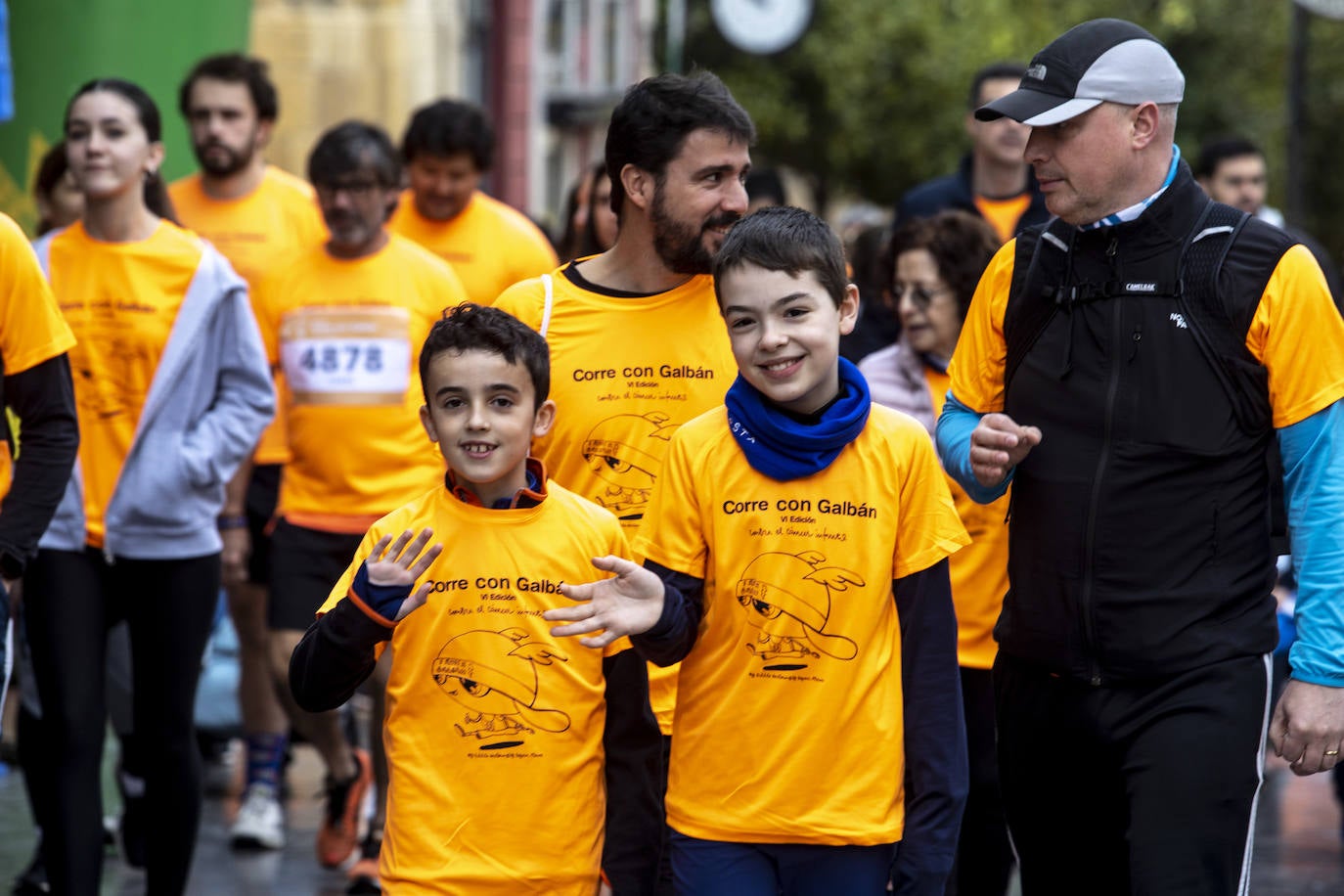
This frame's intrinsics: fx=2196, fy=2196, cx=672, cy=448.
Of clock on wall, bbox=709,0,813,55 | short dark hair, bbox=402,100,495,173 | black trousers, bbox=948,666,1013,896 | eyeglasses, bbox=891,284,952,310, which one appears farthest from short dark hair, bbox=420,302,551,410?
clock on wall, bbox=709,0,813,55

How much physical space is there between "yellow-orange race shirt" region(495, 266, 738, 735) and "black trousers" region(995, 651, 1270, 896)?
81cm

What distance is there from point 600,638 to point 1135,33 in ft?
5.63

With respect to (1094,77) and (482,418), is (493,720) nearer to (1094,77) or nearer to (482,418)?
(482,418)

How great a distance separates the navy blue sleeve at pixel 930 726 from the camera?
13.9ft

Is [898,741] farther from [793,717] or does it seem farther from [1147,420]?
[1147,420]

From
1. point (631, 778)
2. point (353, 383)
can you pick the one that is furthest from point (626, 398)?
point (353, 383)

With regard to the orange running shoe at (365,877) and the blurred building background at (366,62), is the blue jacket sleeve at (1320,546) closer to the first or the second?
the orange running shoe at (365,877)

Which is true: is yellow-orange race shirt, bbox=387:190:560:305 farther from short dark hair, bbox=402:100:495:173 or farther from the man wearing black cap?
the man wearing black cap

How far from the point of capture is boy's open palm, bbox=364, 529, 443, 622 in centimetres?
416

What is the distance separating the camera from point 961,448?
Result: 15.8 feet

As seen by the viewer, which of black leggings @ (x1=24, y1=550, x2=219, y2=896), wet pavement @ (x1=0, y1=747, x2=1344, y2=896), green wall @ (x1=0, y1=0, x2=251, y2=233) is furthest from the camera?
green wall @ (x1=0, y1=0, x2=251, y2=233)

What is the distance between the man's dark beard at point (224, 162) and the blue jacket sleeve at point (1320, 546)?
17.6 feet

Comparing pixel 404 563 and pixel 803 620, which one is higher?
pixel 404 563

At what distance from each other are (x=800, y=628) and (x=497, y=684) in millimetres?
611
